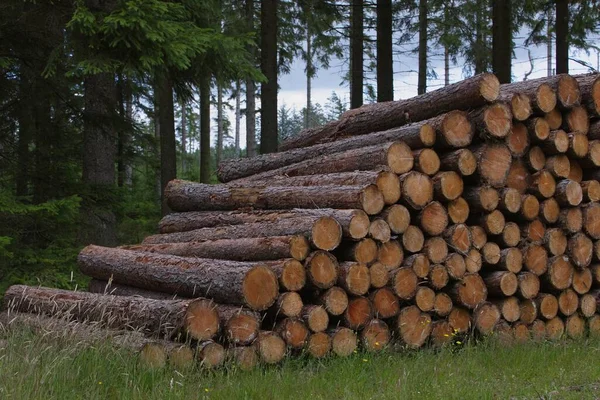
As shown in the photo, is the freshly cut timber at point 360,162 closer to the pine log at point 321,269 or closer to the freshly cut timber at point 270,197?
the freshly cut timber at point 270,197

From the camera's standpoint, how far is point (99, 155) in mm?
11211

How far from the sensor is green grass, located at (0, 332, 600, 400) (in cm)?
456

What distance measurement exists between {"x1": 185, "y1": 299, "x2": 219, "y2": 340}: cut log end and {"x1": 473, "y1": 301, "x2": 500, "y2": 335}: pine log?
10.7 ft

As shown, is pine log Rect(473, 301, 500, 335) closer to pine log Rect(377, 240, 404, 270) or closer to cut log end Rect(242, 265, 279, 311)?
pine log Rect(377, 240, 404, 270)

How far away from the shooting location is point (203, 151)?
21.1 m

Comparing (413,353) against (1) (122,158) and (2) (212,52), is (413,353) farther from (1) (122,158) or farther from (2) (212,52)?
(1) (122,158)

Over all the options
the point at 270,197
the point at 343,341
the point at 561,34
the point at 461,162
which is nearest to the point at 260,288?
the point at 343,341

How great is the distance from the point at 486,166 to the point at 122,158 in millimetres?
12219

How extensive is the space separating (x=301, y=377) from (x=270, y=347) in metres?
0.57

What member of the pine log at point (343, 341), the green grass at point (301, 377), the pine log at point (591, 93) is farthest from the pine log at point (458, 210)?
the pine log at point (591, 93)

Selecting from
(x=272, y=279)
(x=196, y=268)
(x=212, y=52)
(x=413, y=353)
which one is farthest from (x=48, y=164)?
(x=413, y=353)

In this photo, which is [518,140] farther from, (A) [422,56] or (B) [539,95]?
(A) [422,56]

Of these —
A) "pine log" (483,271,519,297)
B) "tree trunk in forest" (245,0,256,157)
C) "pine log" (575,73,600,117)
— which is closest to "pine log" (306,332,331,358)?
"pine log" (483,271,519,297)

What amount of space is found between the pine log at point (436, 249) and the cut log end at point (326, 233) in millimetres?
1232
